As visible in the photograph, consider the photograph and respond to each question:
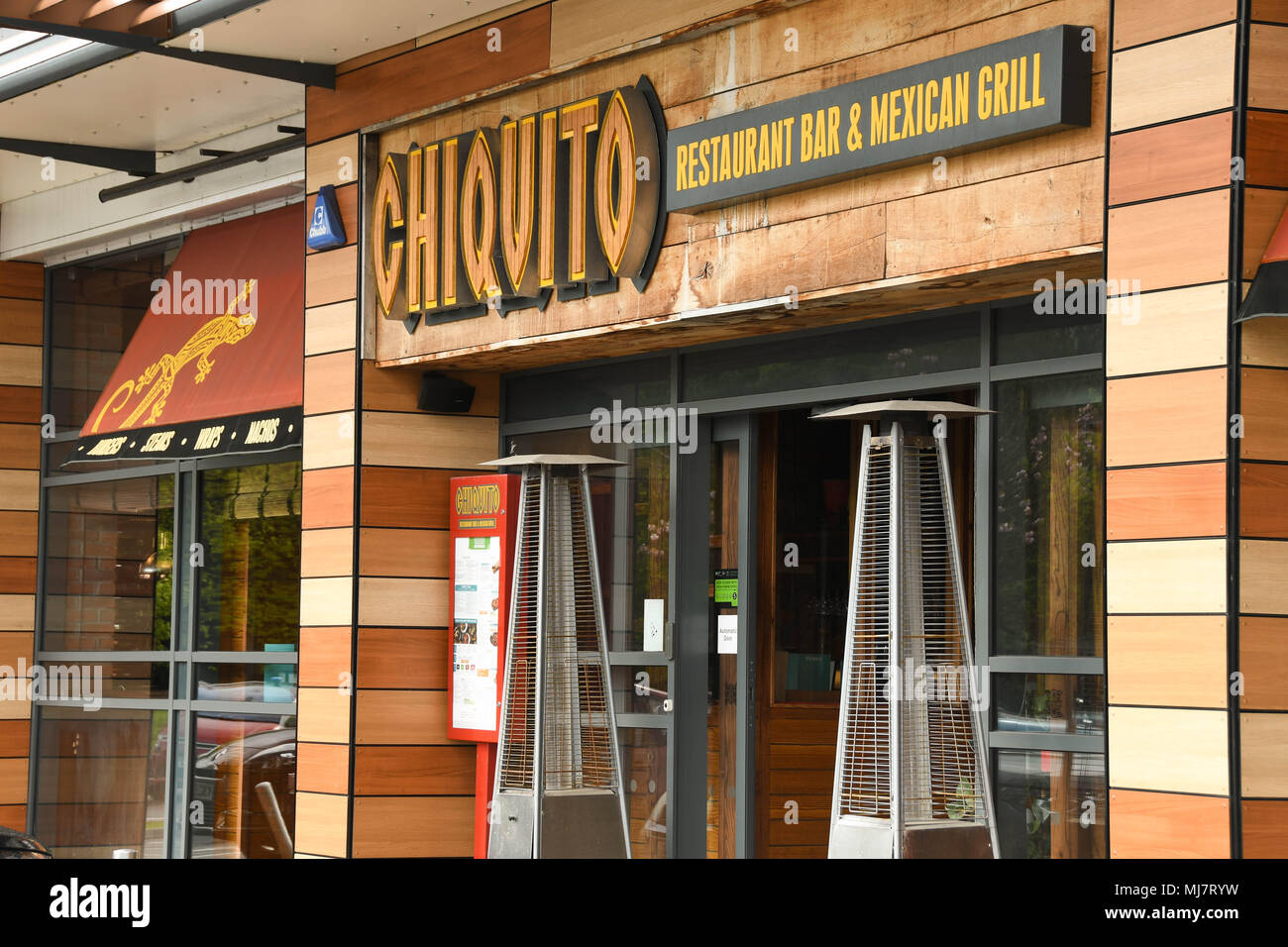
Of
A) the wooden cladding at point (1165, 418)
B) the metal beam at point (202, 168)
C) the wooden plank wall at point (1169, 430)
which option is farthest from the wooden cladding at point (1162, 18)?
the metal beam at point (202, 168)

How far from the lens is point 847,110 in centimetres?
503

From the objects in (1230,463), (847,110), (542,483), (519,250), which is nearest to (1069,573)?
(1230,463)

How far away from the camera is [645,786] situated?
21.6ft

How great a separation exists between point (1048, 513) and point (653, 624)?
2.01 meters

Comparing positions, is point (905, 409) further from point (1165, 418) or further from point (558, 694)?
point (558, 694)

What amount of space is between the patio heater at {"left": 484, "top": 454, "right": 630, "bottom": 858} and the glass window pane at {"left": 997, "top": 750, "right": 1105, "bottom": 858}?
153cm

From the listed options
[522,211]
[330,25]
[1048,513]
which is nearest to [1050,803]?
[1048,513]

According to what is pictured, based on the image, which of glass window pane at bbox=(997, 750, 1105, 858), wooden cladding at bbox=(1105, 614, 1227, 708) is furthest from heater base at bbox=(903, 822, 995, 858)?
wooden cladding at bbox=(1105, 614, 1227, 708)

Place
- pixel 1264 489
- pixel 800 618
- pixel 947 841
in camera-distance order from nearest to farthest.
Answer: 1. pixel 1264 489
2. pixel 947 841
3. pixel 800 618

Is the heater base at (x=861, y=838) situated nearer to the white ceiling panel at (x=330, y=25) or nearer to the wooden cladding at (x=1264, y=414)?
the wooden cladding at (x=1264, y=414)

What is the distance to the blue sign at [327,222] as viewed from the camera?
7.21 m

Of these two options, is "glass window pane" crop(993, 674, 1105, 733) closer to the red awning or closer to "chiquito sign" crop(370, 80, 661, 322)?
"chiquito sign" crop(370, 80, 661, 322)

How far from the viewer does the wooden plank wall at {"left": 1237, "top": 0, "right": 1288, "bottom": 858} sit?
154 inches
